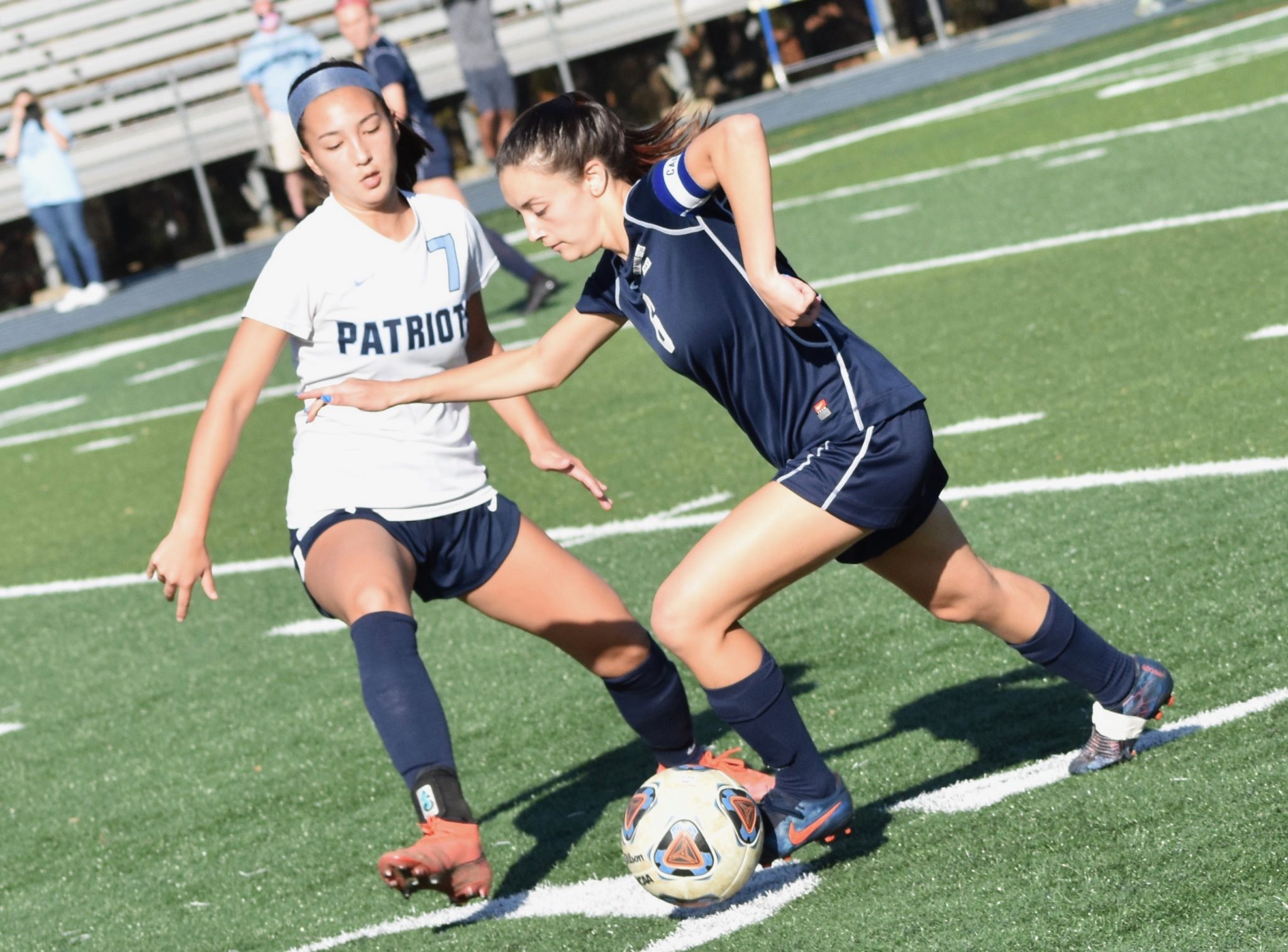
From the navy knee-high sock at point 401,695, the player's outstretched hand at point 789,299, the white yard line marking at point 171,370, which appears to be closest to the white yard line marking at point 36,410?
the white yard line marking at point 171,370

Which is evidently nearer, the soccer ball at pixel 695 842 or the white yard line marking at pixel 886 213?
the soccer ball at pixel 695 842

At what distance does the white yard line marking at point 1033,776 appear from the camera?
14.0 ft

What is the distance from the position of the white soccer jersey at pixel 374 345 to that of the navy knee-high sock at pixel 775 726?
101cm

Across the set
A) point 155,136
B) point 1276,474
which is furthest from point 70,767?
point 155,136

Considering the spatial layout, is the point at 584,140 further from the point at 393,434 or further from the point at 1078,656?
the point at 1078,656

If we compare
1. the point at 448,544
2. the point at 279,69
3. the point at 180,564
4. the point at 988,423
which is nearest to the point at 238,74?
the point at 279,69

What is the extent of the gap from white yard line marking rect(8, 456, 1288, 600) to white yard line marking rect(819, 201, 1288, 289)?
14.2ft

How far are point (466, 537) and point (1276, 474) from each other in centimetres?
305

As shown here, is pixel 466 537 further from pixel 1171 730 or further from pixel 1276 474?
pixel 1276 474

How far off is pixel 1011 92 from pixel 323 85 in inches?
633

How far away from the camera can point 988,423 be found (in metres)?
8.09

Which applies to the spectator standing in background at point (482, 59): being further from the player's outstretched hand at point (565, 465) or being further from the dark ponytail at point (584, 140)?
the dark ponytail at point (584, 140)

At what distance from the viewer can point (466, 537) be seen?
183 inches

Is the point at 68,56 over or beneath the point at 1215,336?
over
